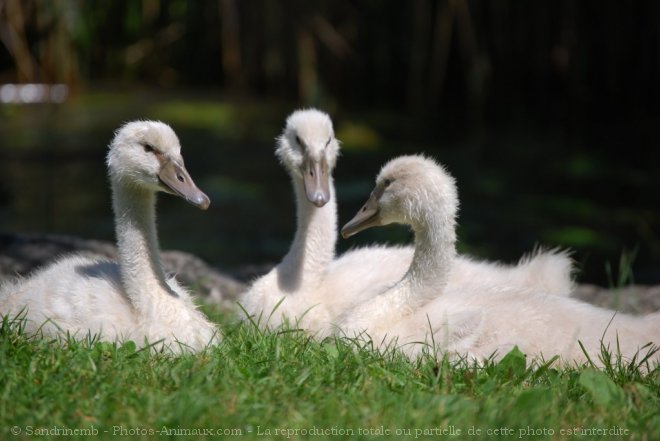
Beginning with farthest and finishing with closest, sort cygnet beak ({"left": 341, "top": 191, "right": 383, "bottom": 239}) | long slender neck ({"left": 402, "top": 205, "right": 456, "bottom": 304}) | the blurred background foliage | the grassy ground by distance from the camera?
the blurred background foliage
cygnet beak ({"left": 341, "top": 191, "right": 383, "bottom": 239})
long slender neck ({"left": 402, "top": 205, "right": 456, "bottom": 304})
the grassy ground

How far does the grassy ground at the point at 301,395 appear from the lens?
12.9 feet

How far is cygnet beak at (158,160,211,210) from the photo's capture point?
205 inches

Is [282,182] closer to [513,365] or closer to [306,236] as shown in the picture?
[306,236]

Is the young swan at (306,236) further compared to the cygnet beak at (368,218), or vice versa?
the young swan at (306,236)

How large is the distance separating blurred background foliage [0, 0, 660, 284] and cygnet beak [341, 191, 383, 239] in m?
4.65

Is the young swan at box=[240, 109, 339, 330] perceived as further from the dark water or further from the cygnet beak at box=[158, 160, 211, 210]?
→ the dark water

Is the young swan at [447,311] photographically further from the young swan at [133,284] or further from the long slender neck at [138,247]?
the long slender neck at [138,247]

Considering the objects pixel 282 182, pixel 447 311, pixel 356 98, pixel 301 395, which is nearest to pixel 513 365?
pixel 447 311

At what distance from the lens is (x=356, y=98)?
46.2 ft

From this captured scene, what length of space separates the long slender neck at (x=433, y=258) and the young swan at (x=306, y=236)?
680 millimetres

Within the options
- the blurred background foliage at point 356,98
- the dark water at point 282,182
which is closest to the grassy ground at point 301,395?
the dark water at point 282,182

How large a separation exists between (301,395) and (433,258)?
4.96ft

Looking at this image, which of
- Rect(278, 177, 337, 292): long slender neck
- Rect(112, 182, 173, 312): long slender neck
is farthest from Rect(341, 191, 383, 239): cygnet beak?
Rect(112, 182, 173, 312): long slender neck

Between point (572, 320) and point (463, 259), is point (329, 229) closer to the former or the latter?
point (463, 259)
